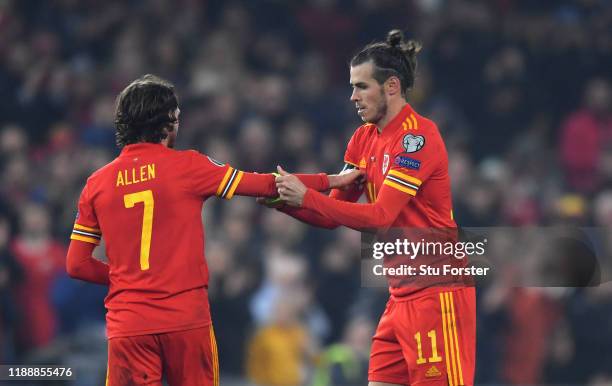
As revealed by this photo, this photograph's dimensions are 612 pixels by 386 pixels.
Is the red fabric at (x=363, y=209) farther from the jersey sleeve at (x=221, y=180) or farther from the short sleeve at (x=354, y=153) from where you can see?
the short sleeve at (x=354, y=153)

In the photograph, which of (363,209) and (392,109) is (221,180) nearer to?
(363,209)

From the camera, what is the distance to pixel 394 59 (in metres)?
6.02

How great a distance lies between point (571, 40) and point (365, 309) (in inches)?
177

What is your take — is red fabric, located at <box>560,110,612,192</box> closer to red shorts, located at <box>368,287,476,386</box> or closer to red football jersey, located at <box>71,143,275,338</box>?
red shorts, located at <box>368,287,476,386</box>

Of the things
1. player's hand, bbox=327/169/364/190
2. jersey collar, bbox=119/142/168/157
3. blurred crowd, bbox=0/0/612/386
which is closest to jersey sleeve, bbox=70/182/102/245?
jersey collar, bbox=119/142/168/157

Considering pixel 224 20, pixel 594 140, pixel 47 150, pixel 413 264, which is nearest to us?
pixel 413 264

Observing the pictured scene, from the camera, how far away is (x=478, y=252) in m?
6.48

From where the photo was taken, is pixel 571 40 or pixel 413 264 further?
pixel 571 40

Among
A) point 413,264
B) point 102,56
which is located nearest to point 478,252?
point 413,264

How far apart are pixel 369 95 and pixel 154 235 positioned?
1367 mm

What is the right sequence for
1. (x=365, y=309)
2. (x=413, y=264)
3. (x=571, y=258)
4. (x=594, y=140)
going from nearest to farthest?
(x=413, y=264), (x=571, y=258), (x=365, y=309), (x=594, y=140)

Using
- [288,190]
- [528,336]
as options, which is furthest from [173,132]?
[528,336]

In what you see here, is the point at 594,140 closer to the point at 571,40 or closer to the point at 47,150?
the point at 571,40

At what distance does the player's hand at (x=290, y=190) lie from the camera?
19.1 feet
